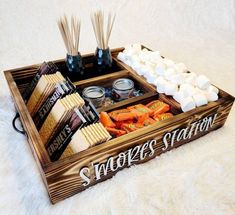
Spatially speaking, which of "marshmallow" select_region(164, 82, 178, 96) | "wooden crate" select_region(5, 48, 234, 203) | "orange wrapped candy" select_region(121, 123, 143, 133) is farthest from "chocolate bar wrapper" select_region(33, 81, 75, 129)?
"marshmallow" select_region(164, 82, 178, 96)

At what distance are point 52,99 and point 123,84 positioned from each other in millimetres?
237

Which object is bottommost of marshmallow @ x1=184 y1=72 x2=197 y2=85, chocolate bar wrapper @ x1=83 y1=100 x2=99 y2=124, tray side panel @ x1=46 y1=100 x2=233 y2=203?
tray side panel @ x1=46 y1=100 x2=233 y2=203

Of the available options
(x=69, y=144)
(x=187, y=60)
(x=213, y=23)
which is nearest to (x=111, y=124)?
(x=69, y=144)

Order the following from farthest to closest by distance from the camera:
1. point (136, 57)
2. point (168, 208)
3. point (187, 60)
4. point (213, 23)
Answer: point (213, 23) < point (187, 60) < point (136, 57) < point (168, 208)

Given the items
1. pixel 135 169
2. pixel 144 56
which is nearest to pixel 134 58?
pixel 144 56

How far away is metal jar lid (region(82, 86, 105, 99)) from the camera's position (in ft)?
2.31

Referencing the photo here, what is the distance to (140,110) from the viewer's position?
2.12 ft

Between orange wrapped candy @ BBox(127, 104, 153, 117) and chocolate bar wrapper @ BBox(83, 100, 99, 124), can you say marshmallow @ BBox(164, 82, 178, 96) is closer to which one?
orange wrapped candy @ BBox(127, 104, 153, 117)

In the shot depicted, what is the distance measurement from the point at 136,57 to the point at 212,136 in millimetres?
353

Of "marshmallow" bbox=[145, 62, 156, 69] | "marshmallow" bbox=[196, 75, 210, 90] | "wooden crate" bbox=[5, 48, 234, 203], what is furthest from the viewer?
"marshmallow" bbox=[145, 62, 156, 69]

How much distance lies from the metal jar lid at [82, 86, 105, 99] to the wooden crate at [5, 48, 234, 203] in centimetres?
5

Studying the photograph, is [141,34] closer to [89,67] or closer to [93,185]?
[89,67]

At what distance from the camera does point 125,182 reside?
57cm

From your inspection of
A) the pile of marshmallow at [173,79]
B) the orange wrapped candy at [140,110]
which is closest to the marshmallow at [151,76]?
the pile of marshmallow at [173,79]
